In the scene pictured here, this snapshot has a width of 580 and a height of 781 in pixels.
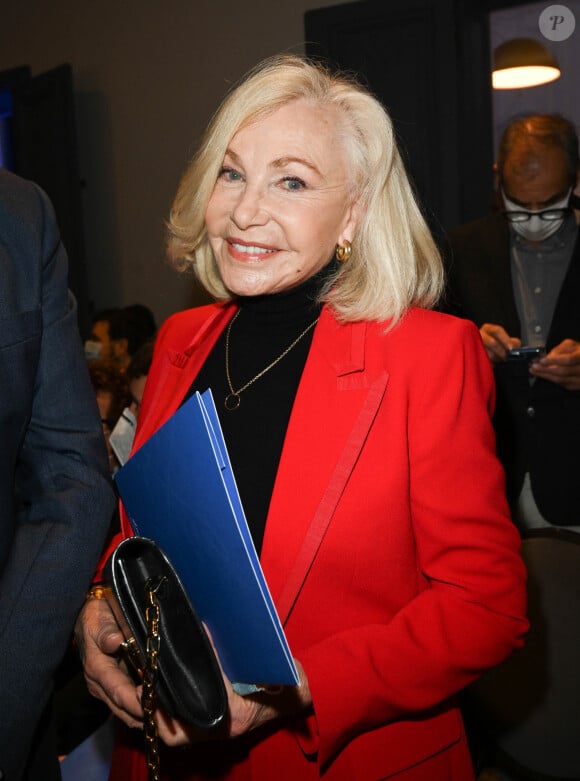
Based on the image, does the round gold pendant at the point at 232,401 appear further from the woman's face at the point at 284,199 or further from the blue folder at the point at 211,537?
the blue folder at the point at 211,537

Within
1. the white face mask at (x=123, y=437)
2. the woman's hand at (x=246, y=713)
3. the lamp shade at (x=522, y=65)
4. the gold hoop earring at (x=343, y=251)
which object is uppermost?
the lamp shade at (x=522, y=65)

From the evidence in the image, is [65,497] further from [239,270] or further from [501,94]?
[501,94]

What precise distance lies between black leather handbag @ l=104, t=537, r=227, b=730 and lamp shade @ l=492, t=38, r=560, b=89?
4.63m

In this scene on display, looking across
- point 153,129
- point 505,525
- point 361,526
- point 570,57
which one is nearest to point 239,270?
point 361,526

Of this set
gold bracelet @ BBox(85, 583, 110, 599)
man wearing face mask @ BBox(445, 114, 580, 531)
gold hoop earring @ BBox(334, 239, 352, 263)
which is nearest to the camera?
gold bracelet @ BBox(85, 583, 110, 599)

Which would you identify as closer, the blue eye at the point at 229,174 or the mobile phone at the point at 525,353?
the blue eye at the point at 229,174

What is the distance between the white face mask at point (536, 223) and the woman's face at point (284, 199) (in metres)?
1.96

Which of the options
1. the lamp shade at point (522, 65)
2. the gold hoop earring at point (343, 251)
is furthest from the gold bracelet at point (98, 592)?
the lamp shade at point (522, 65)

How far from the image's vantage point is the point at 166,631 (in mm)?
1099

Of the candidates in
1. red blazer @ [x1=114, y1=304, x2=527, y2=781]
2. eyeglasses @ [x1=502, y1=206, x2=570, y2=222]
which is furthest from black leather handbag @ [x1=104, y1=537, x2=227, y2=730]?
eyeglasses @ [x1=502, y1=206, x2=570, y2=222]

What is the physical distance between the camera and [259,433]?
154cm

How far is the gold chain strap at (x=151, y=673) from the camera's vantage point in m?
1.07

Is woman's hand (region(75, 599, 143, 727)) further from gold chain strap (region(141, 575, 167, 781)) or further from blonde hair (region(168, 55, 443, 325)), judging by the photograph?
blonde hair (region(168, 55, 443, 325))

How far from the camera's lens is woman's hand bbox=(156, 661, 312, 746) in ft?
3.90
